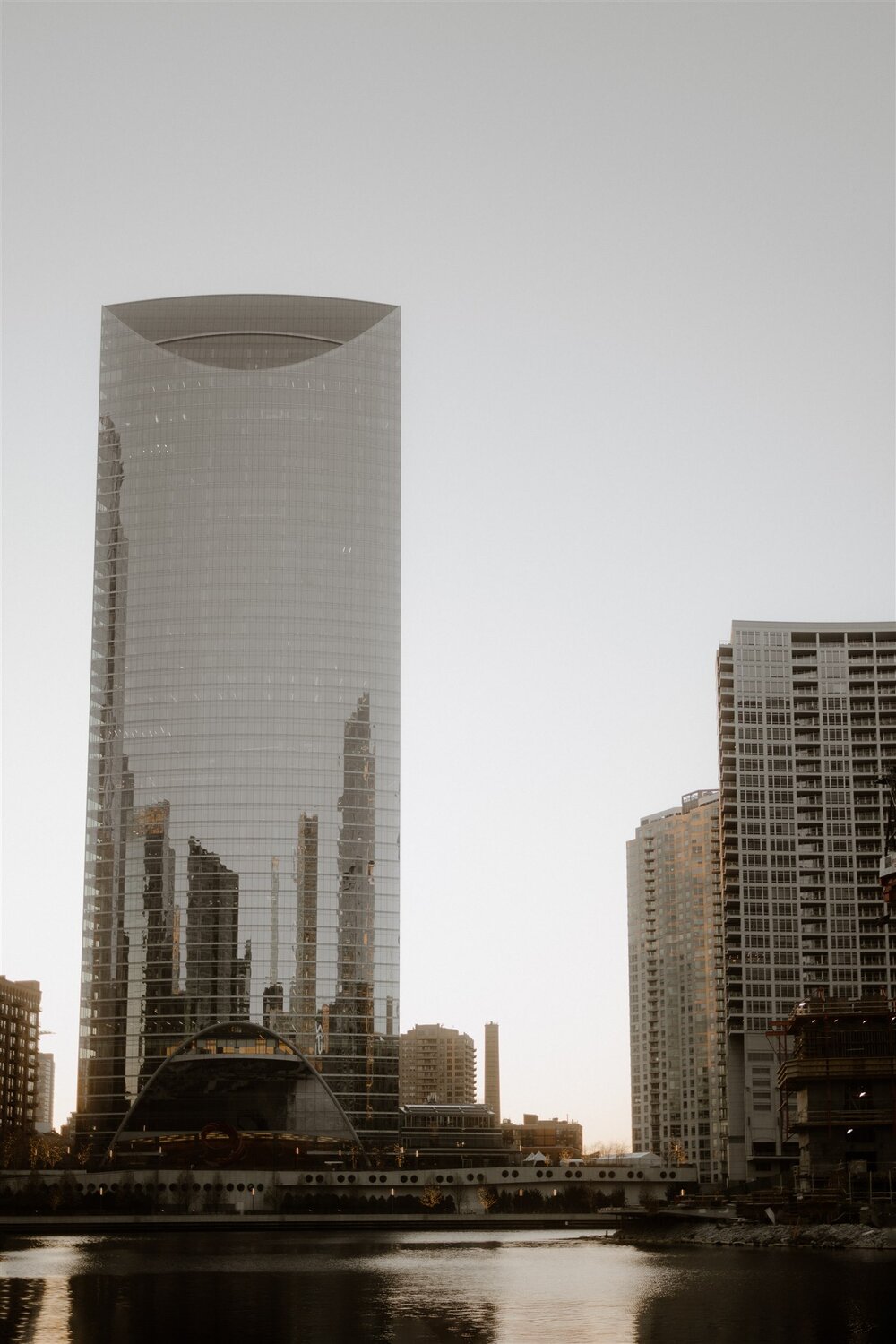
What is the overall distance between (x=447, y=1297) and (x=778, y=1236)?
48.8 metres

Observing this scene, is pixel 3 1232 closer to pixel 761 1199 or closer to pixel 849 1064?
pixel 761 1199

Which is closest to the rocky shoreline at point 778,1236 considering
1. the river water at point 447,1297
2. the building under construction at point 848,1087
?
the river water at point 447,1297

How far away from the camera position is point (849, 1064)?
524ft

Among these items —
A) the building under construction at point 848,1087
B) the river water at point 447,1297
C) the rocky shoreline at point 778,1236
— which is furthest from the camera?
the building under construction at point 848,1087

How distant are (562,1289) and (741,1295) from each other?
14.2 m

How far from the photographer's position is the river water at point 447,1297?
259ft

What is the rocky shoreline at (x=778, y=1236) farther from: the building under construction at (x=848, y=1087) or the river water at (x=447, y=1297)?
the building under construction at (x=848, y=1087)

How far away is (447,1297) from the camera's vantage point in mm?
99938

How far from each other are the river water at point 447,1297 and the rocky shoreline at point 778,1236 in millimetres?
2961

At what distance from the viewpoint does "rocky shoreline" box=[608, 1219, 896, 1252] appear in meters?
129

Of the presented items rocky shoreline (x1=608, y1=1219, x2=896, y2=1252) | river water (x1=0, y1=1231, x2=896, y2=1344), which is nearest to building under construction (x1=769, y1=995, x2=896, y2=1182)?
rocky shoreline (x1=608, y1=1219, x2=896, y2=1252)

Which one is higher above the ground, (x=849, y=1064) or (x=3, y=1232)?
(x=849, y=1064)

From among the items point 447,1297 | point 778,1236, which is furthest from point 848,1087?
point 447,1297

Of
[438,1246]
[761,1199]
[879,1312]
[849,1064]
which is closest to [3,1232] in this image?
[438,1246]
